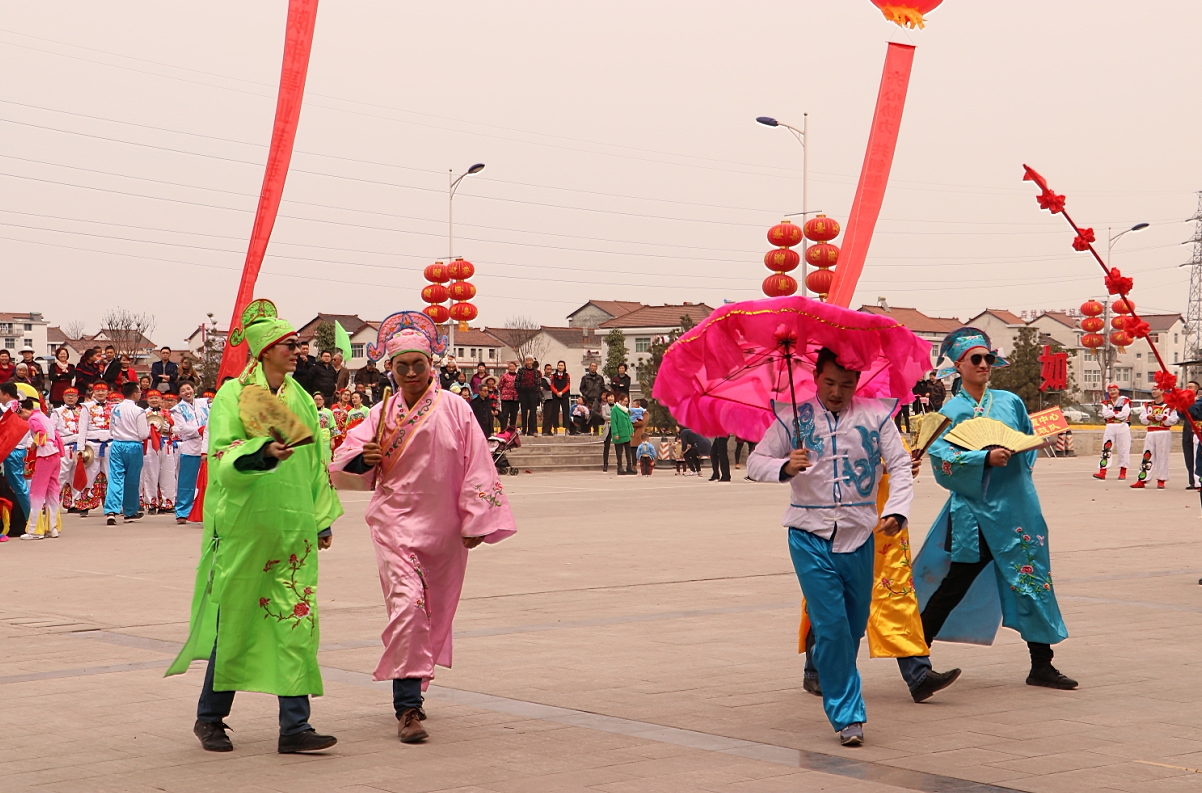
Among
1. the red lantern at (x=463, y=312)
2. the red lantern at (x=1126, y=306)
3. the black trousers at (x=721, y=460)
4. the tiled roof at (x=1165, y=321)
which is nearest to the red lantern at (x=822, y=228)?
the black trousers at (x=721, y=460)

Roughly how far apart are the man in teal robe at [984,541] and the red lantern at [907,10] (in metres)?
10.1

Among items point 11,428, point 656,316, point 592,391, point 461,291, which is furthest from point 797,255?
point 656,316

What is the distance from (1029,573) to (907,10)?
35.7 ft

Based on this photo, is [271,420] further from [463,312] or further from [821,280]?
[463,312]

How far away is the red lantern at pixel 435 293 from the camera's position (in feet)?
125

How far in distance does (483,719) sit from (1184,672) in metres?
3.57

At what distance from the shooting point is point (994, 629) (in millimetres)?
7512

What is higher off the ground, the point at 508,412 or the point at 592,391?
the point at 592,391

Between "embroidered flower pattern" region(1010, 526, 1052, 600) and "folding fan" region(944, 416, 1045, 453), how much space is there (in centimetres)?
43

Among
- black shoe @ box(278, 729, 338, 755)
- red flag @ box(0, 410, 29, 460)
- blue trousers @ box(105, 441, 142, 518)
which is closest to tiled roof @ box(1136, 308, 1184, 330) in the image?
blue trousers @ box(105, 441, 142, 518)

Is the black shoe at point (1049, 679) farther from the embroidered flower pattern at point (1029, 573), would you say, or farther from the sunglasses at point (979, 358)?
→ the sunglasses at point (979, 358)

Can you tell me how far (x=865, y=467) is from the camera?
248 inches

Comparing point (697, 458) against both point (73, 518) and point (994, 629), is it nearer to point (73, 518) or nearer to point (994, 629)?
point (73, 518)

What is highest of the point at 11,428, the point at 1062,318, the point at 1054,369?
the point at 1062,318
